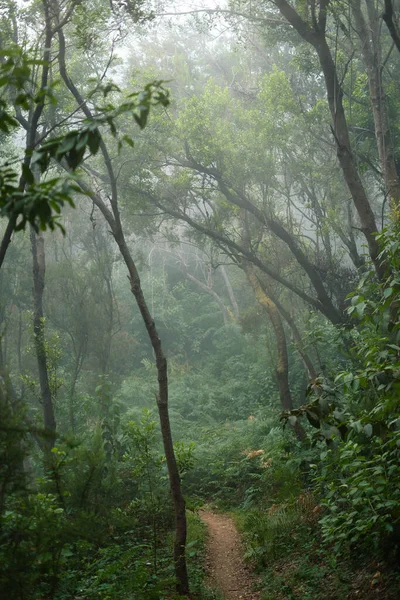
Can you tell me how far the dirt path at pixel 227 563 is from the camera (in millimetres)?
6766

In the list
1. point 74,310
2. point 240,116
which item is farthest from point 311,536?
point 74,310

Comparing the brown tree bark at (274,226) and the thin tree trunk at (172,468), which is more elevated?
the brown tree bark at (274,226)

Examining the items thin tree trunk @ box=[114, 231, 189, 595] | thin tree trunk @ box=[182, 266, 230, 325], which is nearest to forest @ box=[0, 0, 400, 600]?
thin tree trunk @ box=[114, 231, 189, 595]

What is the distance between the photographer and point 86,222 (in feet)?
88.3

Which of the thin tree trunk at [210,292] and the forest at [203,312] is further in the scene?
the thin tree trunk at [210,292]

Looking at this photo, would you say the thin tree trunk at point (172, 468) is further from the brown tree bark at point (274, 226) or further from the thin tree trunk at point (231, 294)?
the thin tree trunk at point (231, 294)

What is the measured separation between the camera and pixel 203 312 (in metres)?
32.9

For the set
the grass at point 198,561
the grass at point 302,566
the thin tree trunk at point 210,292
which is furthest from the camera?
the thin tree trunk at point 210,292

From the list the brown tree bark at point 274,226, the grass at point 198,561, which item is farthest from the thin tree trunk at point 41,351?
the brown tree bark at point 274,226

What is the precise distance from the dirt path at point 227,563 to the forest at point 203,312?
0.16 feet

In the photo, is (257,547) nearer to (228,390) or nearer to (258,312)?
(258,312)

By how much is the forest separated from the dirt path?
5 cm

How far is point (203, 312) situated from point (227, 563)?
25.1 metres

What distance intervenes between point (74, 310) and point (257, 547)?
14093 mm
